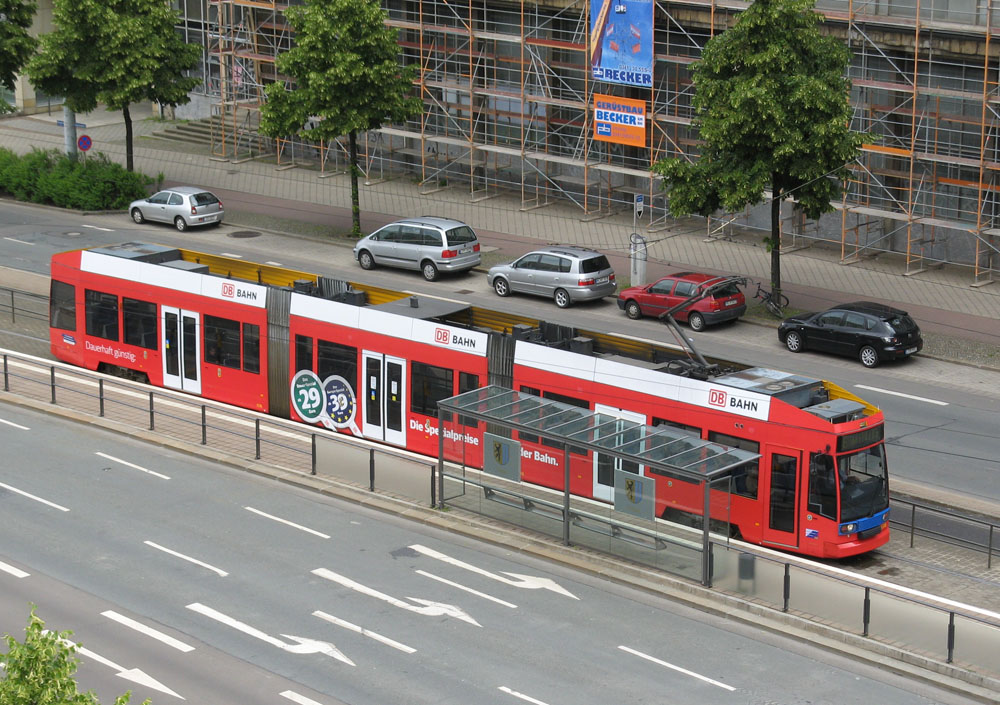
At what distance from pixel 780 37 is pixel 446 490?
17.9 meters

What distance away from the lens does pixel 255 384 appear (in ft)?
102

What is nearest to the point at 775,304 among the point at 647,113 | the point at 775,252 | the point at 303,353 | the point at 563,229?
the point at 775,252

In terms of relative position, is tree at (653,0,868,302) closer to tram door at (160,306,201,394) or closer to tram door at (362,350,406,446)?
tram door at (362,350,406,446)

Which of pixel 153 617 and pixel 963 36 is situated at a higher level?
pixel 963 36

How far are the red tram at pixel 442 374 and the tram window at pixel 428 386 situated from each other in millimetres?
32

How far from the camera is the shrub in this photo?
52.2 metres

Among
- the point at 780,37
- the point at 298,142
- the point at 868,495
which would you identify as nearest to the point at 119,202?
the point at 298,142

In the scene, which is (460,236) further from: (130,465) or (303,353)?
(130,465)

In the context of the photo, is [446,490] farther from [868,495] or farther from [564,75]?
[564,75]

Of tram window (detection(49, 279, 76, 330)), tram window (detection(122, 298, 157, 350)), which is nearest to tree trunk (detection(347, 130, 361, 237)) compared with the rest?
tram window (detection(49, 279, 76, 330))

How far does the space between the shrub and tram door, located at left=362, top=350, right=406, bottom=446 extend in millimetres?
26553

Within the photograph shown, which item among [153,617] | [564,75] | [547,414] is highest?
[564,75]

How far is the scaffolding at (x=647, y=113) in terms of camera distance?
134 feet

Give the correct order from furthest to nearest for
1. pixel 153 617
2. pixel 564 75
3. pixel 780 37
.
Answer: pixel 564 75, pixel 780 37, pixel 153 617
